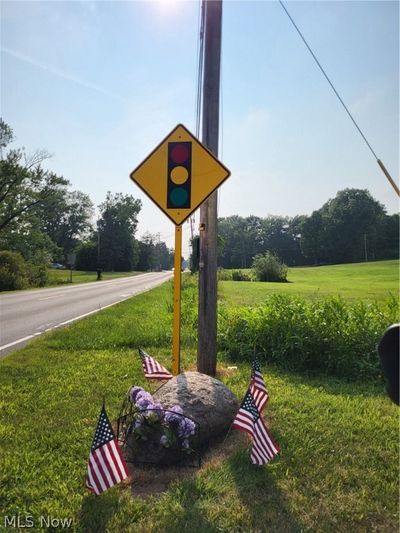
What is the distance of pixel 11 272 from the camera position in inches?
1131

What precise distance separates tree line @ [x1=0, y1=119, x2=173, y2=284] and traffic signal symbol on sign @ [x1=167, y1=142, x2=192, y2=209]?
102 ft

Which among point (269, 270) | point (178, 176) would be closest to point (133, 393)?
point (178, 176)

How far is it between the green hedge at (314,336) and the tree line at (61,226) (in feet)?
97.1

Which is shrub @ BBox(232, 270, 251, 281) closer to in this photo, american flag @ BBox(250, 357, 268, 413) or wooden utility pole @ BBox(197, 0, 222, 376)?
wooden utility pole @ BBox(197, 0, 222, 376)

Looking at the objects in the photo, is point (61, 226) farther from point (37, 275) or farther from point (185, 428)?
point (185, 428)

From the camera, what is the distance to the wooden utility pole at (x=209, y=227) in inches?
216

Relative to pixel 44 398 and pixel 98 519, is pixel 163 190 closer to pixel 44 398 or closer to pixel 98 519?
pixel 44 398

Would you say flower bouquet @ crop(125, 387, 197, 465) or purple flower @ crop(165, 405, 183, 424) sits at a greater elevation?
purple flower @ crop(165, 405, 183, 424)

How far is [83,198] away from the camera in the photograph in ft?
297

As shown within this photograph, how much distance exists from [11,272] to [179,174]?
27659 millimetres

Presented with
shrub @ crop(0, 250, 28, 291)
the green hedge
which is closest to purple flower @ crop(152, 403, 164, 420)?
the green hedge

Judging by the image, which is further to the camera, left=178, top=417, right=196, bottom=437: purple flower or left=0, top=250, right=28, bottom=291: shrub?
left=0, top=250, right=28, bottom=291: shrub

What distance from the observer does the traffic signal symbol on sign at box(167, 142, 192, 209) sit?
4.40m

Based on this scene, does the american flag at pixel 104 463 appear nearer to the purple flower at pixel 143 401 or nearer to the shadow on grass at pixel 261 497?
the purple flower at pixel 143 401
